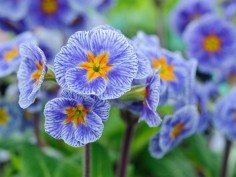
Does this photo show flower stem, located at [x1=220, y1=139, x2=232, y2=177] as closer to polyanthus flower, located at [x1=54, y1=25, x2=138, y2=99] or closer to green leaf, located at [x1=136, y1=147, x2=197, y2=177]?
green leaf, located at [x1=136, y1=147, x2=197, y2=177]

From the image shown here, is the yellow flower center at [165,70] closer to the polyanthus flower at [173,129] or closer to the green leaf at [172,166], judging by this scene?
the polyanthus flower at [173,129]

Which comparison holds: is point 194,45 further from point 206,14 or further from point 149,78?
point 149,78

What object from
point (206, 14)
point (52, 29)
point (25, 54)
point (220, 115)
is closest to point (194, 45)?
point (206, 14)

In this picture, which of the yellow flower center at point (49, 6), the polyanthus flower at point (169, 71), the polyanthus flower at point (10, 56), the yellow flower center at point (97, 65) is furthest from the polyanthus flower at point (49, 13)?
the yellow flower center at point (97, 65)

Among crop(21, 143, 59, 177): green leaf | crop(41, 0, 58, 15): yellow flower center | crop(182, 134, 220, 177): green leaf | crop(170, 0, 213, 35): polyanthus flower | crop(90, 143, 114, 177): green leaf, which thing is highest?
crop(170, 0, 213, 35): polyanthus flower

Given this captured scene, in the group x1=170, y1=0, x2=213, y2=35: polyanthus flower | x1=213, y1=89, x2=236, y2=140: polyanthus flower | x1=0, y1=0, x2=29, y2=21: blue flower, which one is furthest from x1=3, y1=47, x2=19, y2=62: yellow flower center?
x1=170, y1=0, x2=213, y2=35: polyanthus flower

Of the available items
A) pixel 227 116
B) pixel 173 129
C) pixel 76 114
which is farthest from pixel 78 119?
pixel 227 116

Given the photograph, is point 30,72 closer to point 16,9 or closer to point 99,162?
point 99,162
